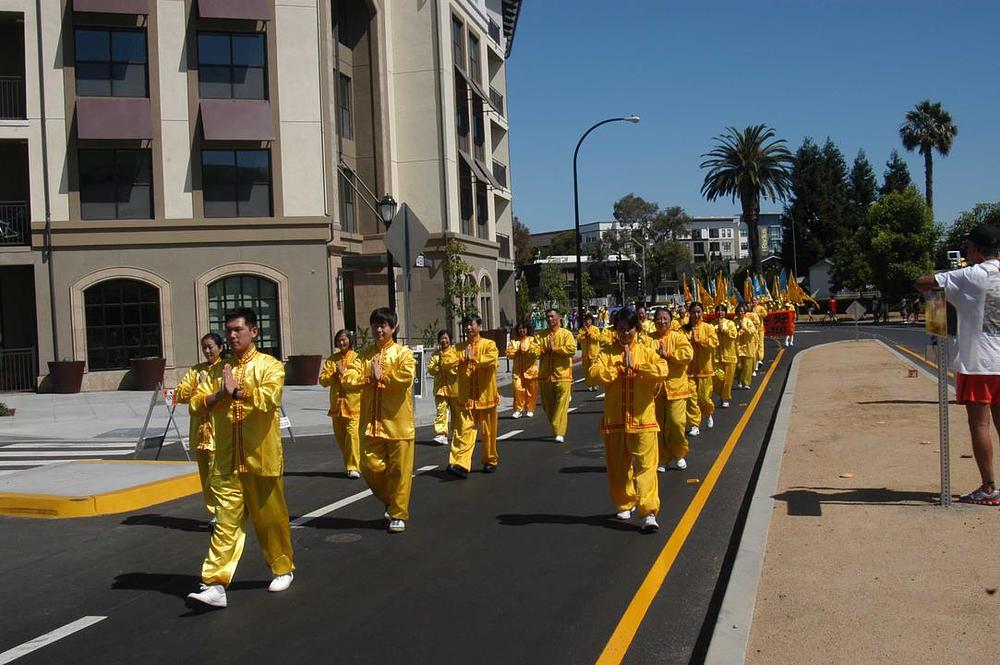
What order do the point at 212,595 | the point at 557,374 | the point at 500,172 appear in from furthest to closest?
the point at 500,172, the point at 557,374, the point at 212,595

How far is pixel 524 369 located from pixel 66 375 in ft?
47.2

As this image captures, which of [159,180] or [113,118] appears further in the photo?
[159,180]

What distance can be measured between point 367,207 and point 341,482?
24.6m

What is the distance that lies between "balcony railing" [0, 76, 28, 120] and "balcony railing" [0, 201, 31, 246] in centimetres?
243

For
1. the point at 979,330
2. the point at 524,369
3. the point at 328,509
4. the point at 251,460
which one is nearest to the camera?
the point at 251,460

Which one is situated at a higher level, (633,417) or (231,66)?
(231,66)

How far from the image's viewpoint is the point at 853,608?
5.27m

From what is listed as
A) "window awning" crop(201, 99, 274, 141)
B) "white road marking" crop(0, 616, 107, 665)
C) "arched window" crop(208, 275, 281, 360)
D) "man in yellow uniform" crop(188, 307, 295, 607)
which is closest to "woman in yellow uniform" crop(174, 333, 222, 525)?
"man in yellow uniform" crop(188, 307, 295, 607)

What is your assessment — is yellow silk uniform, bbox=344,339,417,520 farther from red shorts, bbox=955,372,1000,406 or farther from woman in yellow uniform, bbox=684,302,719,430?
woman in yellow uniform, bbox=684,302,719,430

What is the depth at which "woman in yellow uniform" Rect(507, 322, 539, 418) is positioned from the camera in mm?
15295

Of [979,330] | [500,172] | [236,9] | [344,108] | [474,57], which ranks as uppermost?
[474,57]

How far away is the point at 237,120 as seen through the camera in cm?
2652

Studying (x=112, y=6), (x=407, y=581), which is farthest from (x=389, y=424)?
(x=112, y=6)

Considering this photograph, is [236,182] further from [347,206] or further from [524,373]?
[524,373]
